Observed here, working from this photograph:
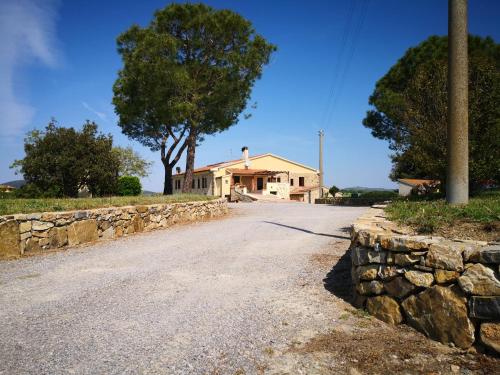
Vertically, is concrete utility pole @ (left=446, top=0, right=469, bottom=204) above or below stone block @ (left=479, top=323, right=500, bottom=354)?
above

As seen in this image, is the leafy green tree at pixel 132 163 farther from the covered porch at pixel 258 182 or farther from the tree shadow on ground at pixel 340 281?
the tree shadow on ground at pixel 340 281

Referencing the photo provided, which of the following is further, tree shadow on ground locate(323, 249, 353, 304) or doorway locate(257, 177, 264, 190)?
doorway locate(257, 177, 264, 190)

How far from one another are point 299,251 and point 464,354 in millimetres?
4191

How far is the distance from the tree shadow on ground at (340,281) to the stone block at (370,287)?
0.29 m

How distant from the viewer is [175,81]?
59.0ft

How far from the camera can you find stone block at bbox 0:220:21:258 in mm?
6621

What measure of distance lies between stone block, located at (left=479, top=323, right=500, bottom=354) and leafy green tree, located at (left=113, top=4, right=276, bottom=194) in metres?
16.7

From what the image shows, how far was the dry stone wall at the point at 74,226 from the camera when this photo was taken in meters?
6.79

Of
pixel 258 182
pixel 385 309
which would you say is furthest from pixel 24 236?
pixel 258 182

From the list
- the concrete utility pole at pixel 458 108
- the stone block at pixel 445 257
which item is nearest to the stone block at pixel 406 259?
the stone block at pixel 445 257

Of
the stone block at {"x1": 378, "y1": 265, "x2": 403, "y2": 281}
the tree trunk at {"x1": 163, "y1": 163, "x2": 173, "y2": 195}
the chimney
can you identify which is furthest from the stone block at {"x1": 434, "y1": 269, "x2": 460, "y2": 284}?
the chimney

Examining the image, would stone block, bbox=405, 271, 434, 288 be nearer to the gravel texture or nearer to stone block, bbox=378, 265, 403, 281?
stone block, bbox=378, 265, 403, 281

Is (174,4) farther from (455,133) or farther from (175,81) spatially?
(455,133)

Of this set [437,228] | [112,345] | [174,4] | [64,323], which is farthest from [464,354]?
[174,4]
